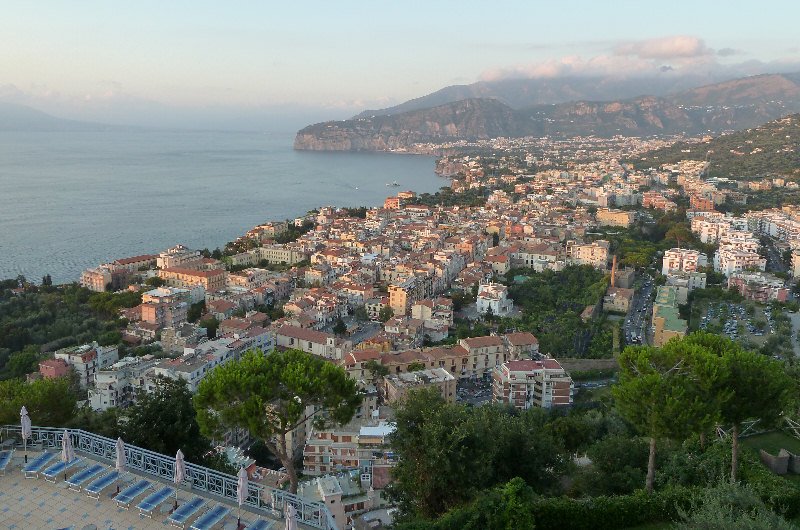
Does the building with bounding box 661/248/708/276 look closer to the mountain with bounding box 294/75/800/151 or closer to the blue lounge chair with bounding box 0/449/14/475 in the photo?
the blue lounge chair with bounding box 0/449/14/475

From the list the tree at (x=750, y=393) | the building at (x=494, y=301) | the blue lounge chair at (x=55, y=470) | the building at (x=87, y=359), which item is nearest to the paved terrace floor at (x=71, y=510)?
the blue lounge chair at (x=55, y=470)

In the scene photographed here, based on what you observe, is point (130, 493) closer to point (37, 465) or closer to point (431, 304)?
point (37, 465)

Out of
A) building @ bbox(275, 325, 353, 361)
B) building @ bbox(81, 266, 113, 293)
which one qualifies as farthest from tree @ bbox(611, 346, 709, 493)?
building @ bbox(81, 266, 113, 293)

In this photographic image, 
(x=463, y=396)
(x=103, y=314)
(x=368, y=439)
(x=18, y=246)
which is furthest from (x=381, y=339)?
(x=18, y=246)

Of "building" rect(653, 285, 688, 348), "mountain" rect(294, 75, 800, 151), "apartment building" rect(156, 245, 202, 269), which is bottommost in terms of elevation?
"building" rect(653, 285, 688, 348)

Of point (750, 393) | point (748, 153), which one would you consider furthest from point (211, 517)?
point (748, 153)

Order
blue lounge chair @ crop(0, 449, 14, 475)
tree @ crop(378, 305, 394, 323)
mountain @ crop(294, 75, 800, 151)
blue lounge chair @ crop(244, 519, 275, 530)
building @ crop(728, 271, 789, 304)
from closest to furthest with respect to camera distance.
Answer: blue lounge chair @ crop(244, 519, 275, 530)
blue lounge chair @ crop(0, 449, 14, 475)
tree @ crop(378, 305, 394, 323)
building @ crop(728, 271, 789, 304)
mountain @ crop(294, 75, 800, 151)

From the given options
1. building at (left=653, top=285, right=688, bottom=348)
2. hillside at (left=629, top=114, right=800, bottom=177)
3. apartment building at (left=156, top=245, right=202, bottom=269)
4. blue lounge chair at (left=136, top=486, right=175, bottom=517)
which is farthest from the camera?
hillside at (left=629, top=114, right=800, bottom=177)

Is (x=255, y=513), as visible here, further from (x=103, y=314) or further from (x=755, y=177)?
(x=755, y=177)
